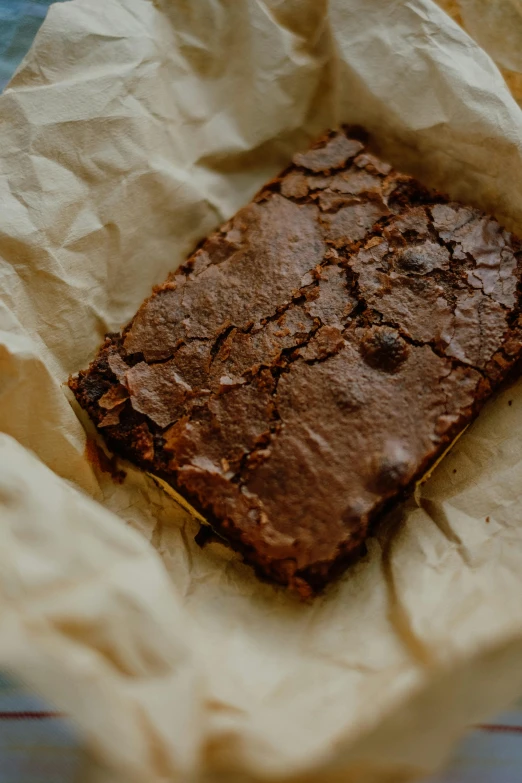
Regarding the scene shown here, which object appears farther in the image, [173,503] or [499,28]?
[499,28]

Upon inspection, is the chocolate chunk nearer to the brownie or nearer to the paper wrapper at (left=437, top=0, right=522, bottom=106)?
the brownie

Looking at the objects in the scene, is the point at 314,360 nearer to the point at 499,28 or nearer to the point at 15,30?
the point at 499,28

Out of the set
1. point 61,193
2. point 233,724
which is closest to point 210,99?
point 61,193

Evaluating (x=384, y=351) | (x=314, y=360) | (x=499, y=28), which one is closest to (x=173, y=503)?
(x=314, y=360)

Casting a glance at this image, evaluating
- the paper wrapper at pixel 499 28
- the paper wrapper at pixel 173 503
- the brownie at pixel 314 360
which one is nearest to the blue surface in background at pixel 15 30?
the paper wrapper at pixel 173 503

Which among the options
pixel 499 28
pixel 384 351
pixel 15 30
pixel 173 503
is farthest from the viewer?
pixel 15 30

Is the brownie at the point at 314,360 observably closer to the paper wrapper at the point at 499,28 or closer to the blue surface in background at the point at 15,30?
the paper wrapper at the point at 499,28

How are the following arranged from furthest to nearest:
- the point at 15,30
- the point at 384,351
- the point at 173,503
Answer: the point at 15,30
the point at 173,503
the point at 384,351
